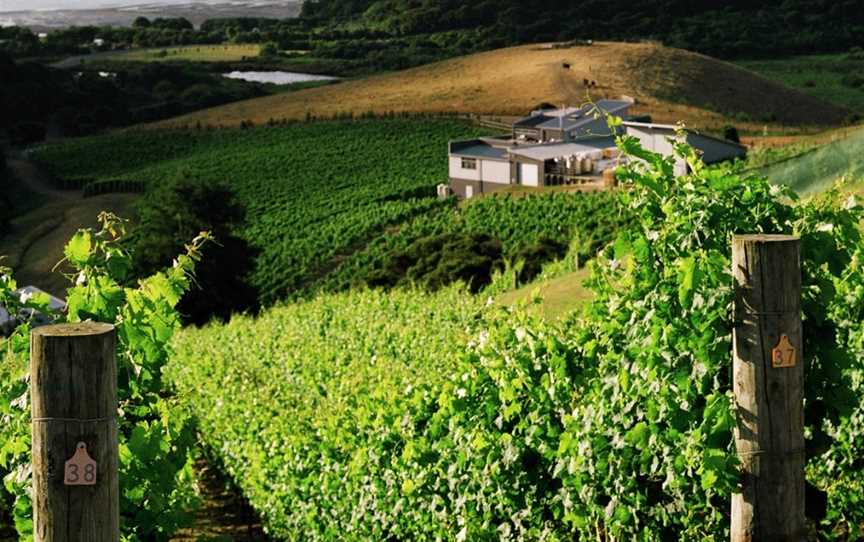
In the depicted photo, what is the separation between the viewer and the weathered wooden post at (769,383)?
16.0ft

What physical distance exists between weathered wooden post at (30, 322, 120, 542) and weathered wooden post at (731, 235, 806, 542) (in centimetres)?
213

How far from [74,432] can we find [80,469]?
0.35ft

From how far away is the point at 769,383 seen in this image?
496 centimetres

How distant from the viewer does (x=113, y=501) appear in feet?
13.8

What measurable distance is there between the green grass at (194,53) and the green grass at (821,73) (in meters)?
54.4

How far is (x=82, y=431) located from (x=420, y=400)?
604 centimetres

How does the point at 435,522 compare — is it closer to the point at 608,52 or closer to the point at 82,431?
the point at 82,431

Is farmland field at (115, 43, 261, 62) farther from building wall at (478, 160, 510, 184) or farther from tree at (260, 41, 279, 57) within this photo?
building wall at (478, 160, 510, 184)

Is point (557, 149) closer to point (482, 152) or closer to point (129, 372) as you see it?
point (482, 152)

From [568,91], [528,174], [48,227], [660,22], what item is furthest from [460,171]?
[660,22]

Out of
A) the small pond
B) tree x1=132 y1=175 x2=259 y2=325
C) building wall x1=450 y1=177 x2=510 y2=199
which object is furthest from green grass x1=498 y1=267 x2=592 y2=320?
the small pond

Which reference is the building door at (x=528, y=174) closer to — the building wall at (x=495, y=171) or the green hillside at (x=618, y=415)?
the building wall at (x=495, y=171)

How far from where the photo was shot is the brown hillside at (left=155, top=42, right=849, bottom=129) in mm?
112688

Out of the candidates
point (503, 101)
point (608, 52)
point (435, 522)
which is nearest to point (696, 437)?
point (435, 522)
